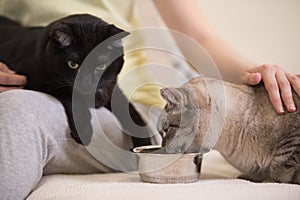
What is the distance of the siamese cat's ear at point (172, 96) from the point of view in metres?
1.07

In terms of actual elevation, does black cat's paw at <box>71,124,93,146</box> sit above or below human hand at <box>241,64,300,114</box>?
below

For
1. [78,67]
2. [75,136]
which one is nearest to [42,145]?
[75,136]

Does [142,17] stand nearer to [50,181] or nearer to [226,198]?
[50,181]

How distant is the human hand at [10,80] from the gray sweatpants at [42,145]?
149mm

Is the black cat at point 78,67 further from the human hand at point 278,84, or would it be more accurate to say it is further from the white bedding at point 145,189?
the human hand at point 278,84

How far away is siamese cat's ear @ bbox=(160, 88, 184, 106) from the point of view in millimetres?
1067

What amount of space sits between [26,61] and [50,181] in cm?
39

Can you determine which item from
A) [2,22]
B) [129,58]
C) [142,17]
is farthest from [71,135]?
[142,17]

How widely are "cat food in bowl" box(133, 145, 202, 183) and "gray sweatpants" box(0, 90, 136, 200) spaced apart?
0.19m

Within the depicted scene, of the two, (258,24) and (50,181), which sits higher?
(258,24)

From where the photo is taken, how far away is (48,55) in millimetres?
1219

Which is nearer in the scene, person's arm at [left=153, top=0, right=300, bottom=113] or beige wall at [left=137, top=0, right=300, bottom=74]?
person's arm at [left=153, top=0, right=300, bottom=113]

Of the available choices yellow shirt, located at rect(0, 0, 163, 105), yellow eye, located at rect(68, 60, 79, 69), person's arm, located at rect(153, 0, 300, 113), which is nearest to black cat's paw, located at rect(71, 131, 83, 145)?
yellow eye, located at rect(68, 60, 79, 69)

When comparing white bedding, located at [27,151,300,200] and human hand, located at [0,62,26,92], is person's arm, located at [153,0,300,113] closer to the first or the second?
white bedding, located at [27,151,300,200]
